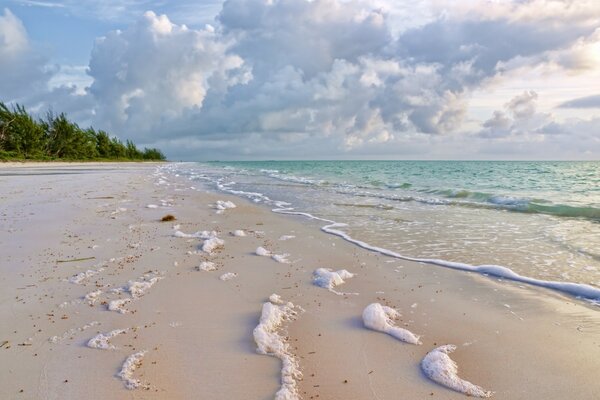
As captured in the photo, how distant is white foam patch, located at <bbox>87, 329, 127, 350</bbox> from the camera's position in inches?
108

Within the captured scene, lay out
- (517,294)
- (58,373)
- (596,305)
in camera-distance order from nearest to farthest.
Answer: (58,373), (596,305), (517,294)

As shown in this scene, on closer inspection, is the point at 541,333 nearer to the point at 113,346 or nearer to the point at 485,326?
the point at 485,326

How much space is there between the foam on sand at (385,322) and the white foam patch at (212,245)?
284 cm

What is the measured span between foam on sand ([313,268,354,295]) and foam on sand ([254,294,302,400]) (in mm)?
610

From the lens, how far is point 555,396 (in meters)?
2.29

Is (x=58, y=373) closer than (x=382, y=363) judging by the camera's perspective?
Yes

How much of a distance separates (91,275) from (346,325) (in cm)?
280

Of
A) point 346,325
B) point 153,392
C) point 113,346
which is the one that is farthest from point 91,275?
point 346,325

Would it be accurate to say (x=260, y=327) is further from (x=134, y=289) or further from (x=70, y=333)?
(x=134, y=289)

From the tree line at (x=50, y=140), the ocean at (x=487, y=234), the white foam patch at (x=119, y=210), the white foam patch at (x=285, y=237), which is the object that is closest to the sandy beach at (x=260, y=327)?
the ocean at (x=487, y=234)

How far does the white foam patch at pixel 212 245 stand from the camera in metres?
5.62

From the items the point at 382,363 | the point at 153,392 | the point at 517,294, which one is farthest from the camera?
the point at 517,294

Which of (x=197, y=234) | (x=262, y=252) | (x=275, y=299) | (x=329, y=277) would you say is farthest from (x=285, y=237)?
(x=275, y=299)

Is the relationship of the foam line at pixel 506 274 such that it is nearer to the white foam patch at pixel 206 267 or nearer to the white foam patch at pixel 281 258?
the white foam patch at pixel 281 258
